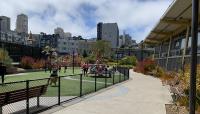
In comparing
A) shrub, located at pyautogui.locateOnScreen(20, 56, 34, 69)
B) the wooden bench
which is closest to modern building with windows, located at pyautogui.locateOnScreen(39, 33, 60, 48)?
shrub, located at pyautogui.locateOnScreen(20, 56, 34, 69)

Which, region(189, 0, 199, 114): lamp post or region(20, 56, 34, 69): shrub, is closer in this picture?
region(189, 0, 199, 114): lamp post

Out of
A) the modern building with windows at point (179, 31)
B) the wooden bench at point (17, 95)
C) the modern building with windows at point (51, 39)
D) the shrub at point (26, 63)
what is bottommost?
the wooden bench at point (17, 95)

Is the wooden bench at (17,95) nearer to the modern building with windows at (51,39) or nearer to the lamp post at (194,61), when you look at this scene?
the lamp post at (194,61)

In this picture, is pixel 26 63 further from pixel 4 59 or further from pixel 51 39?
pixel 51 39

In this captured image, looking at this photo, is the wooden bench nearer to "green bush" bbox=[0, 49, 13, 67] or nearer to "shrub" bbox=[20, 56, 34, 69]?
"green bush" bbox=[0, 49, 13, 67]

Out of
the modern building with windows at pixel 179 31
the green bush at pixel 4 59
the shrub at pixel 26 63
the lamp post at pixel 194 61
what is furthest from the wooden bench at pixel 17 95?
the shrub at pixel 26 63

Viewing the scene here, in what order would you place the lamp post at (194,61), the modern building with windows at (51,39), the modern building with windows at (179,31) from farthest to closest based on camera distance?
1. the modern building with windows at (51,39)
2. the modern building with windows at (179,31)
3. the lamp post at (194,61)

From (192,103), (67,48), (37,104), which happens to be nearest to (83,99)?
(37,104)

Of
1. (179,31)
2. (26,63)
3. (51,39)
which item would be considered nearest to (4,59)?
(26,63)

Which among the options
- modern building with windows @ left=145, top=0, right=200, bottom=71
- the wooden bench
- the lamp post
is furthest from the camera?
Answer: modern building with windows @ left=145, top=0, right=200, bottom=71

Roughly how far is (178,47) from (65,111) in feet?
97.8

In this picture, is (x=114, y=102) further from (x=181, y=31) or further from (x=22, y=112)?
(x=181, y=31)

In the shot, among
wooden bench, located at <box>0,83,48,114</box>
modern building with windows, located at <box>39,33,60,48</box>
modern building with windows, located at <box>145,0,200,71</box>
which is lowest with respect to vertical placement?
wooden bench, located at <box>0,83,48,114</box>

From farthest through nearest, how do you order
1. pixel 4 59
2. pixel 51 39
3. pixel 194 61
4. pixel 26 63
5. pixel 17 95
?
pixel 51 39
pixel 26 63
pixel 4 59
pixel 17 95
pixel 194 61
